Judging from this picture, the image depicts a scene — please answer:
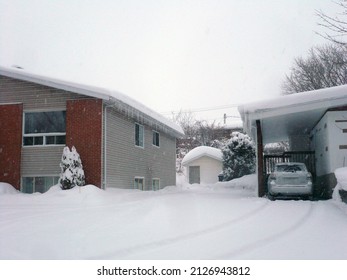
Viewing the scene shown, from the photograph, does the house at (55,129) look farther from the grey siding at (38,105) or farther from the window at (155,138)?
the window at (155,138)

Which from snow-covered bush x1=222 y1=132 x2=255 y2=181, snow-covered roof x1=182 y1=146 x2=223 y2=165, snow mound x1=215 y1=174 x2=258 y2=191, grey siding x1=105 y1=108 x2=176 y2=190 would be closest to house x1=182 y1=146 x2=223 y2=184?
snow-covered roof x1=182 y1=146 x2=223 y2=165

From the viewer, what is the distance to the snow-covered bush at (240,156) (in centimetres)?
2502

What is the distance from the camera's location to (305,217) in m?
8.61

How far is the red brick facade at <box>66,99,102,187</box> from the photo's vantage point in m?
14.5

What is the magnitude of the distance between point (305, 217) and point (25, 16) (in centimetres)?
809

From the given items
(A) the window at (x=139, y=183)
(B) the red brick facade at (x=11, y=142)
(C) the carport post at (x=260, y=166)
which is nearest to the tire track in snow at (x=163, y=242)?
(C) the carport post at (x=260, y=166)

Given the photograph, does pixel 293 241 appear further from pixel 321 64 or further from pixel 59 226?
pixel 321 64

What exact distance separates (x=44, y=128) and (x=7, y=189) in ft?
8.61

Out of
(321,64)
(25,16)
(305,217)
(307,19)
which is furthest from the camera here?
(321,64)

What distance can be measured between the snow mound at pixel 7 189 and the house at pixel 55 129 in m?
0.35

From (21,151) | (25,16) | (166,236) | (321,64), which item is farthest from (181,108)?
(166,236)

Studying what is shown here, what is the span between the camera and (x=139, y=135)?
18.7 m
